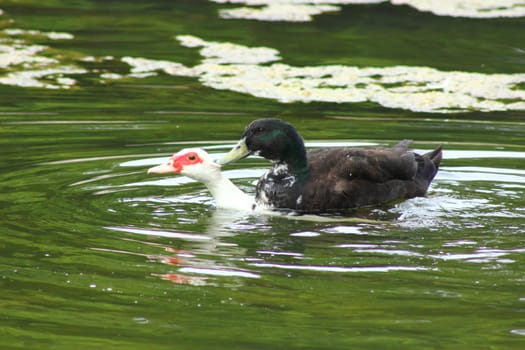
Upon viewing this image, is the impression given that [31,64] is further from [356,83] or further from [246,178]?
[246,178]

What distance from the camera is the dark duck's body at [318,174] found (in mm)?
9398

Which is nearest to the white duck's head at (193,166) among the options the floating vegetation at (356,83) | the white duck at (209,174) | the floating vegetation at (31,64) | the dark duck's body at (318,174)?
the white duck at (209,174)

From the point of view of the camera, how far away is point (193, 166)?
945 centimetres

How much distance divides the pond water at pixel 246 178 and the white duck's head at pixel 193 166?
0.24 m

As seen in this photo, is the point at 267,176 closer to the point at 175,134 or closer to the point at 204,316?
the point at 175,134

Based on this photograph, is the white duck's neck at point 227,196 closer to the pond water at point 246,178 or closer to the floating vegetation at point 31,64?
the pond water at point 246,178

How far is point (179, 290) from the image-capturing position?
22.2 ft

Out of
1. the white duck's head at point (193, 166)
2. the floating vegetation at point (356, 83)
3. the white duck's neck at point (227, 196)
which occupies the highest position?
the floating vegetation at point (356, 83)

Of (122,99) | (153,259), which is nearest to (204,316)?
(153,259)

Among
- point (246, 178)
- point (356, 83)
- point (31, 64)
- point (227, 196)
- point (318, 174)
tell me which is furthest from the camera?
point (31, 64)

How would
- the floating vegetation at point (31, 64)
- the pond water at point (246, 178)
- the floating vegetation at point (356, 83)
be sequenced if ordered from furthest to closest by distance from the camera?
the floating vegetation at point (31, 64)
the floating vegetation at point (356, 83)
the pond water at point (246, 178)

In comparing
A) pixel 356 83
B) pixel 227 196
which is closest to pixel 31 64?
pixel 356 83

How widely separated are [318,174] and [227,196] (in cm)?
73

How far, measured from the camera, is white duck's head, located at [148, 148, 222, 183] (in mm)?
9398
